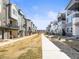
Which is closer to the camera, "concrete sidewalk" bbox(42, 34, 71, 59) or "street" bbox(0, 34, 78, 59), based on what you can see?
"concrete sidewalk" bbox(42, 34, 71, 59)

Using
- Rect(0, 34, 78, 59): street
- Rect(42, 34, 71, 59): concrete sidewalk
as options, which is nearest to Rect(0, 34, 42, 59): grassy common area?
Rect(0, 34, 78, 59): street

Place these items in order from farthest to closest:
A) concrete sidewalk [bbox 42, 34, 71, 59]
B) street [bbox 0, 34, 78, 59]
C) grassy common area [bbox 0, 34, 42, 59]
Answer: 1. grassy common area [bbox 0, 34, 42, 59]
2. street [bbox 0, 34, 78, 59]
3. concrete sidewalk [bbox 42, 34, 71, 59]

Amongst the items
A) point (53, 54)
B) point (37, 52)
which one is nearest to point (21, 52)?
point (37, 52)

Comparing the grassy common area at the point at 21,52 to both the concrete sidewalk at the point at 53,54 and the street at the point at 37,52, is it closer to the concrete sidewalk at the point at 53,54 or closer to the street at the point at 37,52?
the street at the point at 37,52

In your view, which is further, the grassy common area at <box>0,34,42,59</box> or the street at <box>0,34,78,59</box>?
the grassy common area at <box>0,34,42,59</box>

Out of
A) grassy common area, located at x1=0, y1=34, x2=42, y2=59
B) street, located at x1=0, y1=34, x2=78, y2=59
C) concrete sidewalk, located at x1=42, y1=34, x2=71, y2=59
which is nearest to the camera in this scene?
concrete sidewalk, located at x1=42, y1=34, x2=71, y2=59

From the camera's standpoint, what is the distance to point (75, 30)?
64375mm

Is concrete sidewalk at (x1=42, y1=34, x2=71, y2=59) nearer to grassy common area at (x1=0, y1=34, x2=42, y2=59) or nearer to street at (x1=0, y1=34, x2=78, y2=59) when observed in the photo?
street at (x1=0, y1=34, x2=78, y2=59)

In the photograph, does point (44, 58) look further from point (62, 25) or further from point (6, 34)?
point (62, 25)

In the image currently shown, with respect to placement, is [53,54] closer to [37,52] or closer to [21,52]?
[37,52]

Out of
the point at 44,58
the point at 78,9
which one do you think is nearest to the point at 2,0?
the point at 78,9

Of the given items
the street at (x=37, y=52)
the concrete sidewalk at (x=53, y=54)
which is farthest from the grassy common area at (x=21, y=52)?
the concrete sidewalk at (x=53, y=54)

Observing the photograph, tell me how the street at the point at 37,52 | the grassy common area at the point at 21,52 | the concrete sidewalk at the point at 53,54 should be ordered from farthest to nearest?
the grassy common area at the point at 21,52 → the street at the point at 37,52 → the concrete sidewalk at the point at 53,54

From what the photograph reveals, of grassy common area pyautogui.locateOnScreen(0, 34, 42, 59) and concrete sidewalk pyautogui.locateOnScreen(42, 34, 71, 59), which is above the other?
concrete sidewalk pyautogui.locateOnScreen(42, 34, 71, 59)
